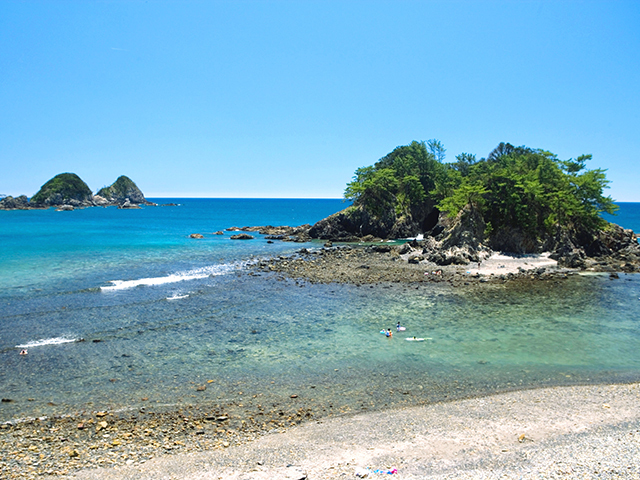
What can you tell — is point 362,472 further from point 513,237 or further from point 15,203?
point 15,203

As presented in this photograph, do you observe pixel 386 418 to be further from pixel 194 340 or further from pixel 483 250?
pixel 483 250

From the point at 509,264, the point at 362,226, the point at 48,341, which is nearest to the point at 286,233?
the point at 362,226

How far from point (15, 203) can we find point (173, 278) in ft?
626

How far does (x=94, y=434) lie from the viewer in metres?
13.6

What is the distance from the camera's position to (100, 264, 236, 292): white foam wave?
36.0 meters

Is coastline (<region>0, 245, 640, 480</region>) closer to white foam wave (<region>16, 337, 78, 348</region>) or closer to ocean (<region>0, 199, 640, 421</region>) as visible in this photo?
ocean (<region>0, 199, 640, 421</region>)

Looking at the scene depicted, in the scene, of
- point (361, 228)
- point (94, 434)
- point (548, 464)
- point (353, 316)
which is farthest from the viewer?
point (361, 228)

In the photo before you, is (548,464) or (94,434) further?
(94,434)

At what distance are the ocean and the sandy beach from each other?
160cm

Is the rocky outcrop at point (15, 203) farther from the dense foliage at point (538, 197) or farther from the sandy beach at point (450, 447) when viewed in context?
the sandy beach at point (450, 447)

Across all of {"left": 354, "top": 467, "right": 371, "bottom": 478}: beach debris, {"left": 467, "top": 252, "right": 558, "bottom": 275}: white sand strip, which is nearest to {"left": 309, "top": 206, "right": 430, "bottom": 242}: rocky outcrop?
{"left": 467, "top": 252, "right": 558, "bottom": 275}: white sand strip

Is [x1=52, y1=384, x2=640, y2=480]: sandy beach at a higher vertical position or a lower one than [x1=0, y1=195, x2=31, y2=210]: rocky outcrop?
lower

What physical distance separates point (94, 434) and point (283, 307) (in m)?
17.4

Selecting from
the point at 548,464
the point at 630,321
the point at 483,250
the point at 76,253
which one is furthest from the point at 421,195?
the point at 548,464
